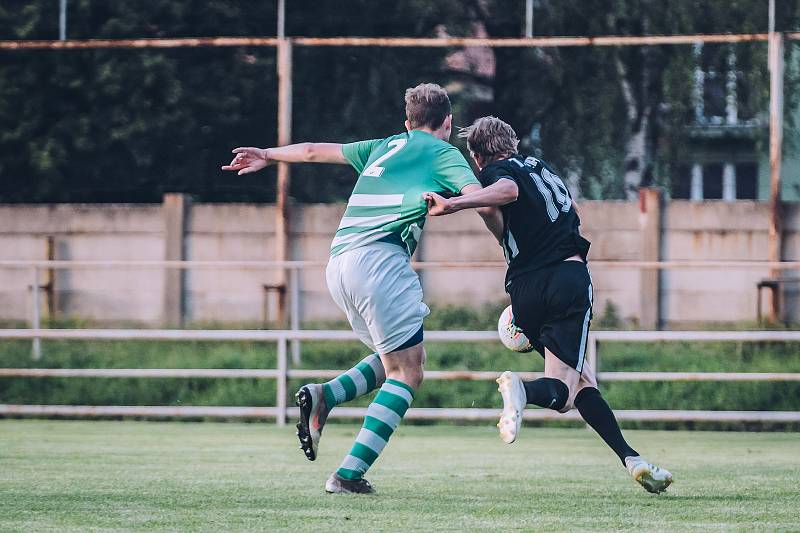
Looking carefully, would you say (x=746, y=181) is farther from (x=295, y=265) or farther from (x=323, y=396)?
(x=323, y=396)

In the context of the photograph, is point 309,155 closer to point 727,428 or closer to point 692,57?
point 727,428

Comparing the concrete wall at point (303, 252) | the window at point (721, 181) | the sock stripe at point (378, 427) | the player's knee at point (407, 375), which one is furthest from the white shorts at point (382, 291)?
the window at point (721, 181)

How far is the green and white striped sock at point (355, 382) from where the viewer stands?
6539mm

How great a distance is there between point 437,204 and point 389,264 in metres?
0.41

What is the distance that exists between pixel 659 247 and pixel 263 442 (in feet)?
22.8

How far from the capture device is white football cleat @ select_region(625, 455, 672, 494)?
6305mm

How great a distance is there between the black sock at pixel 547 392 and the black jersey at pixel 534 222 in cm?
51

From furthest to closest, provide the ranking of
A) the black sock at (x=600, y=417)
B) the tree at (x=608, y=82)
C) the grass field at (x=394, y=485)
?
the tree at (x=608, y=82)
the black sock at (x=600, y=417)
the grass field at (x=394, y=485)

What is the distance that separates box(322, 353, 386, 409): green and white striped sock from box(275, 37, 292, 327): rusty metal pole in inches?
284

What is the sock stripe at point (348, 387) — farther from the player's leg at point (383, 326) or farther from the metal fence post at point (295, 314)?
the metal fence post at point (295, 314)

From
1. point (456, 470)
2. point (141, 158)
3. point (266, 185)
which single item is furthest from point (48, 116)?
point (456, 470)

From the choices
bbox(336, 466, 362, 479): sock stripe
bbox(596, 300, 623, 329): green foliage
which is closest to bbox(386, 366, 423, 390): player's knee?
bbox(336, 466, 362, 479): sock stripe

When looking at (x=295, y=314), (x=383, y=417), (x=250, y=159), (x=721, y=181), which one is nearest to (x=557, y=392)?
(x=383, y=417)

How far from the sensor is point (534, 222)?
6.51 metres
